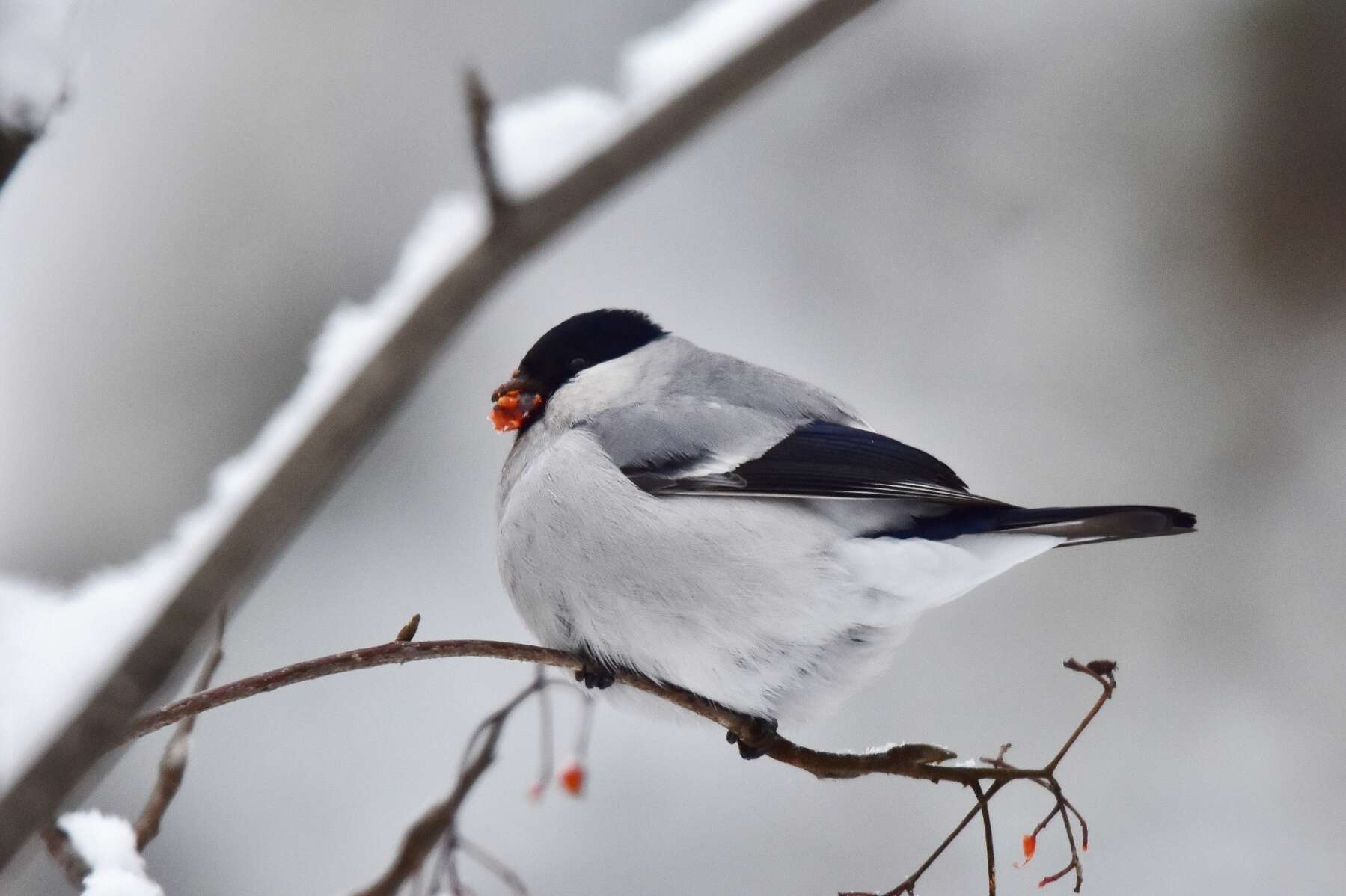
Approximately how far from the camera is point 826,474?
1.98 m

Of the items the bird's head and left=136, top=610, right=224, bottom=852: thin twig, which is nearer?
left=136, top=610, right=224, bottom=852: thin twig

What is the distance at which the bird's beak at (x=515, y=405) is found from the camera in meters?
2.32

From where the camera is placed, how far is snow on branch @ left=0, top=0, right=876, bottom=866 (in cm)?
63

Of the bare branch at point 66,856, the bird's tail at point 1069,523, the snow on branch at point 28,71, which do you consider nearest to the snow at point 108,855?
the bare branch at point 66,856

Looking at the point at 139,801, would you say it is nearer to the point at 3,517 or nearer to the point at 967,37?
the point at 3,517

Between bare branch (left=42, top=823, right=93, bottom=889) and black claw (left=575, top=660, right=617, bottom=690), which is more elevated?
black claw (left=575, top=660, right=617, bottom=690)

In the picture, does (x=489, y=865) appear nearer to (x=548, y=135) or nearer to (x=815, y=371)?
(x=548, y=135)

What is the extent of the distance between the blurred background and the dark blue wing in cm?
183

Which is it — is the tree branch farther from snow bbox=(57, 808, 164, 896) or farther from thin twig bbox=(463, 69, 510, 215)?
thin twig bbox=(463, 69, 510, 215)

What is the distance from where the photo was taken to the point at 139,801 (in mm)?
3617

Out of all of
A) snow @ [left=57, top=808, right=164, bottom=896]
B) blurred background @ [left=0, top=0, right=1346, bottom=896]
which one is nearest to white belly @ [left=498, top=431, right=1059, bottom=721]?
snow @ [left=57, top=808, right=164, bottom=896]

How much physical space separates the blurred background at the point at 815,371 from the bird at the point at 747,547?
1770 mm

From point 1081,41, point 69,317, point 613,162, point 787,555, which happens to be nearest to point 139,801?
point 69,317

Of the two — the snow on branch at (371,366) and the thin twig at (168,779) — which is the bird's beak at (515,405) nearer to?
the thin twig at (168,779)
